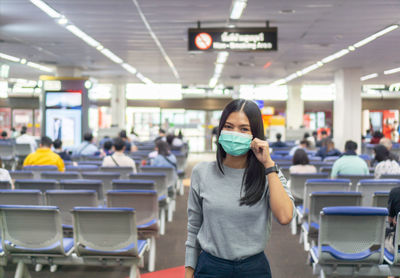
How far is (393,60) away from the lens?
17.4m

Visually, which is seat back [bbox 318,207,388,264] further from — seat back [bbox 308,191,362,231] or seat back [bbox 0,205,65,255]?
seat back [bbox 0,205,65,255]

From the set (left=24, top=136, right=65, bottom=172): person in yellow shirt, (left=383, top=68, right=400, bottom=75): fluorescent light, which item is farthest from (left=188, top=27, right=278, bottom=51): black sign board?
(left=383, top=68, right=400, bottom=75): fluorescent light

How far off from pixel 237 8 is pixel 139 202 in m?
5.16

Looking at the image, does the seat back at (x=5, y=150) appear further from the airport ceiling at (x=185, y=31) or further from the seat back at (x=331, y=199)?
the seat back at (x=331, y=199)

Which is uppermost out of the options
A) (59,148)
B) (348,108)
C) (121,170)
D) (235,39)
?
(235,39)

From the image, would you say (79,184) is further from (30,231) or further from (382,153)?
(382,153)

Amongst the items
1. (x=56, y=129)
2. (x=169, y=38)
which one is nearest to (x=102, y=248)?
(x=169, y=38)

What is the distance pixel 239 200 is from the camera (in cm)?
223

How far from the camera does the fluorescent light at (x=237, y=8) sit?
9.08 meters

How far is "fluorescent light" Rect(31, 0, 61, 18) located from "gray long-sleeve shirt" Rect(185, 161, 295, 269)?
7966 mm

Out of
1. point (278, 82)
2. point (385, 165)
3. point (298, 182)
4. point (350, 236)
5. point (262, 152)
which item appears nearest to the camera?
point (262, 152)

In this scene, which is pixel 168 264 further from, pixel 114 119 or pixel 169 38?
pixel 114 119

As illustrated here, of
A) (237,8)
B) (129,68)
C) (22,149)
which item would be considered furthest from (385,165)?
(129,68)

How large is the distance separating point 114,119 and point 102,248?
80.4 ft
